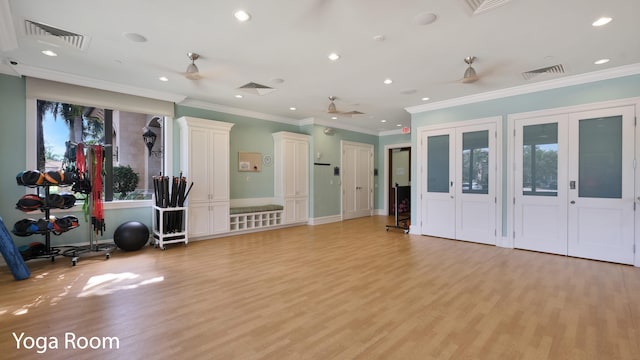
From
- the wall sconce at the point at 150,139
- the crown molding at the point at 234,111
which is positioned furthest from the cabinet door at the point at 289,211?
the wall sconce at the point at 150,139

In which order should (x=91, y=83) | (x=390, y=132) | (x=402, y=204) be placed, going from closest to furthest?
(x=91, y=83) < (x=402, y=204) < (x=390, y=132)

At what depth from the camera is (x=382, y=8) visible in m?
2.72

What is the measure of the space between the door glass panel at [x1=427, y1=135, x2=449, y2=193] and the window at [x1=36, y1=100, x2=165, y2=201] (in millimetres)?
5570

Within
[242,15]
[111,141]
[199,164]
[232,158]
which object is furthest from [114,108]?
[242,15]

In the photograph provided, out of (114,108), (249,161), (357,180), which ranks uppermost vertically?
(114,108)

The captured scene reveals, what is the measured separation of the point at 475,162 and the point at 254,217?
4.89 meters

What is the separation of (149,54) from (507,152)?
233 inches

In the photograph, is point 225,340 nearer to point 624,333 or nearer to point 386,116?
point 624,333

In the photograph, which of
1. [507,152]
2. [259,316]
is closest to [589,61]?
[507,152]

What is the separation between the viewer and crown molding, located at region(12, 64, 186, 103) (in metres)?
4.27

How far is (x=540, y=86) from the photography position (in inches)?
191

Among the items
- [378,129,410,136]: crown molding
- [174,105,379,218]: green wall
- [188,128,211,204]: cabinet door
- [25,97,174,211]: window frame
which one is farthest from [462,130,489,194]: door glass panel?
[25,97,174,211]: window frame

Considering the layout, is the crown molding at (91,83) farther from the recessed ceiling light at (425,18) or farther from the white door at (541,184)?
the white door at (541,184)

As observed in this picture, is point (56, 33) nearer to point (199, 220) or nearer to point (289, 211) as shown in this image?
point (199, 220)
